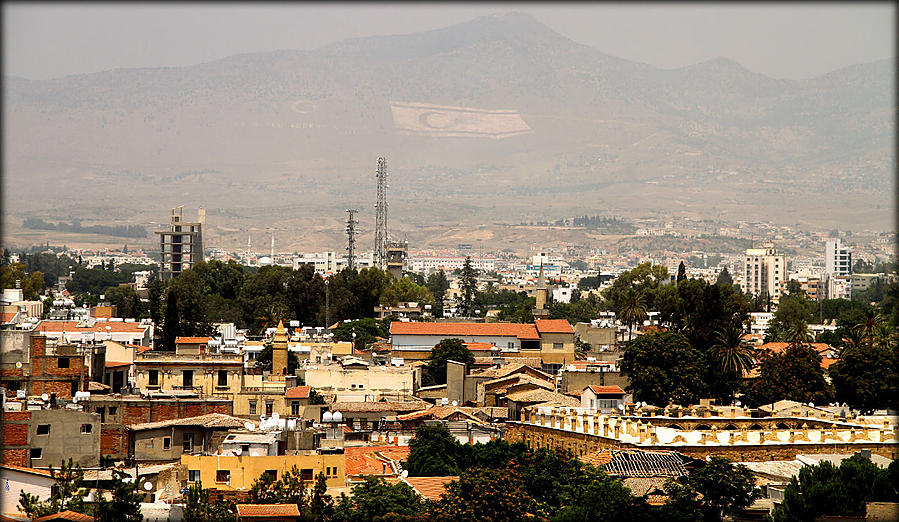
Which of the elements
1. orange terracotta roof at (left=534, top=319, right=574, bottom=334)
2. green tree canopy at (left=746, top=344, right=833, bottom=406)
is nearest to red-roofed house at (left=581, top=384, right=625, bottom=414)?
green tree canopy at (left=746, top=344, right=833, bottom=406)

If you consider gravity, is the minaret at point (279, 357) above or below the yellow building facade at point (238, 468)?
above

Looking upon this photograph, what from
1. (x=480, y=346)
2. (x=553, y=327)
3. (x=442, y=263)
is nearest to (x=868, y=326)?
(x=553, y=327)

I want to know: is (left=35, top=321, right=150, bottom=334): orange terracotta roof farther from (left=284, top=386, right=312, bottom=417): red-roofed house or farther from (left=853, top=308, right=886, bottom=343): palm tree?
(left=853, top=308, right=886, bottom=343): palm tree

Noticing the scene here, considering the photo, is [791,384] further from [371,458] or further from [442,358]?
[371,458]

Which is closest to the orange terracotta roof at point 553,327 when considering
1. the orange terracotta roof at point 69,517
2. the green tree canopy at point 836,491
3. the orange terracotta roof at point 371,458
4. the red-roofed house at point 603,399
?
the red-roofed house at point 603,399

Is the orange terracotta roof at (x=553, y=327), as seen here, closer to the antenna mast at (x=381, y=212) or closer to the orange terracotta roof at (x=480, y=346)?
the orange terracotta roof at (x=480, y=346)
